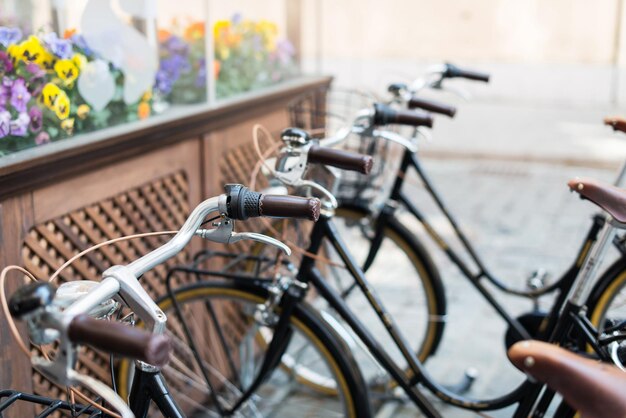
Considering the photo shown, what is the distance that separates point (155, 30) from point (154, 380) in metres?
1.96

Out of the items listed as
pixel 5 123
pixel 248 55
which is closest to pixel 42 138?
pixel 5 123

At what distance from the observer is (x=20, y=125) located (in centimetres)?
270

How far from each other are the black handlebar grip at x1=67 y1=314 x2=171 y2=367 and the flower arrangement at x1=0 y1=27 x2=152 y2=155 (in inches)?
51.7

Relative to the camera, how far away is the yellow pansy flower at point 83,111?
9.82 ft

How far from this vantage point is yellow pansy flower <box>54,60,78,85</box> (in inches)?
114

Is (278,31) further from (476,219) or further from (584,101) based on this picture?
(584,101)

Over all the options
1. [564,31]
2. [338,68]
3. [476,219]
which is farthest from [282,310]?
[564,31]

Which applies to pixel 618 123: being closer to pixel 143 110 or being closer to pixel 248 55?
pixel 143 110

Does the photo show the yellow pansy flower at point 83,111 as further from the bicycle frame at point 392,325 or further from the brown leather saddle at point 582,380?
the brown leather saddle at point 582,380

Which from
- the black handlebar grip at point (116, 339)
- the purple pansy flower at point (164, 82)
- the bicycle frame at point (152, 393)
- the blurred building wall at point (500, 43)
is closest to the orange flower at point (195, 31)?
the purple pansy flower at point (164, 82)

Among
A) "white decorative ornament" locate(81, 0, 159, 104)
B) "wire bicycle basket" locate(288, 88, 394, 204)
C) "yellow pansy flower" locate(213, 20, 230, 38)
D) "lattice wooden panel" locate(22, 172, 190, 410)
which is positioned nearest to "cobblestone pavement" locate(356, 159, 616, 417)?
"wire bicycle basket" locate(288, 88, 394, 204)

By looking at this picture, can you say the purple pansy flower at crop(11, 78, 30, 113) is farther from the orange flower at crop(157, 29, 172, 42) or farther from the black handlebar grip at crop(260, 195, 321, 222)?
the black handlebar grip at crop(260, 195, 321, 222)

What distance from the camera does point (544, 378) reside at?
1500mm

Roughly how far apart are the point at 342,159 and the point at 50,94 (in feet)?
3.42
